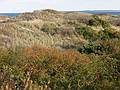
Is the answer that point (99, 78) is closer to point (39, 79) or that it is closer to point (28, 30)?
point (39, 79)

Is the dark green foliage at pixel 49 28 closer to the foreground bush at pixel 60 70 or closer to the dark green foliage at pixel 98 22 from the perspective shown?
the dark green foliage at pixel 98 22

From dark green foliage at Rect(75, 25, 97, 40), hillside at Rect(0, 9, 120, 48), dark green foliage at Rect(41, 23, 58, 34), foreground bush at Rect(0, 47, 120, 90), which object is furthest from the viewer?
dark green foliage at Rect(41, 23, 58, 34)

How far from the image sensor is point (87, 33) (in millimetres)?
32281

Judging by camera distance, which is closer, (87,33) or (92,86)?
(92,86)

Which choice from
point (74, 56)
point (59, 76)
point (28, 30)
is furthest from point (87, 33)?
point (59, 76)

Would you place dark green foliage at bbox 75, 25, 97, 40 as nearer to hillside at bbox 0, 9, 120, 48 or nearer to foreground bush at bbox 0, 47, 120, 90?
hillside at bbox 0, 9, 120, 48

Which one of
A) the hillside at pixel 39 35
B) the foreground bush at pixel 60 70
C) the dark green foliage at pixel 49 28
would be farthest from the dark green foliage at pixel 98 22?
the foreground bush at pixel 60 70

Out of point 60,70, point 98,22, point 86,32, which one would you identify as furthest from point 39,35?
point 60,70

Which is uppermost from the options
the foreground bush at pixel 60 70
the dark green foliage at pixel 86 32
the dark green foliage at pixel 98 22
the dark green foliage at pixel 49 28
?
the foreground bush at pixel 60 70

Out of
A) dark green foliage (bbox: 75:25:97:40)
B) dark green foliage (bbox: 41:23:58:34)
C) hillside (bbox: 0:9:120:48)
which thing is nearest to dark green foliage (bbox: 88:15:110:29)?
hillside (bbox: 0:9:120:48)

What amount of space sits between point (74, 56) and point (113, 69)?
1704 millimetres

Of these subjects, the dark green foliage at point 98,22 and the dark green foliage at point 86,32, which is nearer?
the dark green foliage at point 86,32

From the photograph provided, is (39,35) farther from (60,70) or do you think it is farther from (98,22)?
(60,70)

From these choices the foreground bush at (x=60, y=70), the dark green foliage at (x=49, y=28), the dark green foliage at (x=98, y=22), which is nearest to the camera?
the foreground bush at (x=60, y=70)
